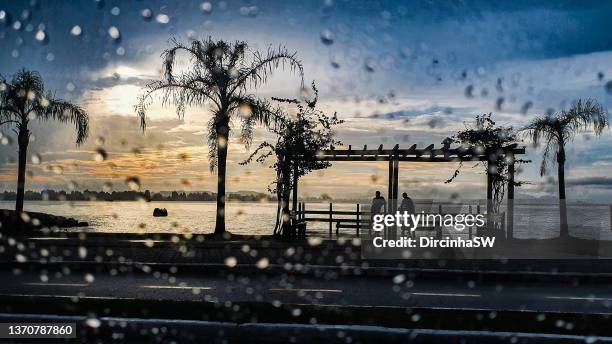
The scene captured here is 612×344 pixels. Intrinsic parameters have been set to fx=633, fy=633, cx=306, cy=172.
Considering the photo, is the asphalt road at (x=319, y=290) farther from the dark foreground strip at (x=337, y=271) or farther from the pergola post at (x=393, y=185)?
the pergola post at (x=393, y=185)

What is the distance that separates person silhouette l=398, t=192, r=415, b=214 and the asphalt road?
26.0 ft

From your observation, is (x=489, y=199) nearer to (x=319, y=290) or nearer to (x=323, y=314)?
(x=319, y=290)

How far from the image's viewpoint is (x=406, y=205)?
20797 mm

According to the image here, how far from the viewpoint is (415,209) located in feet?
70.2

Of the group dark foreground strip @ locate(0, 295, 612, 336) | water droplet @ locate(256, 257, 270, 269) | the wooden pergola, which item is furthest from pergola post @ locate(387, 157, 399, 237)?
dark foreground strip @ locate(0, 295, 612, 336)

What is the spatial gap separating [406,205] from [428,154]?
2093 millimetres

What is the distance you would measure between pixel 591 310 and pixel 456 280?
3652 millimetres

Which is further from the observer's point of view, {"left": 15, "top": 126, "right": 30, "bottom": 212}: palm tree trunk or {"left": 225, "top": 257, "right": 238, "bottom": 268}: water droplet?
{"left": 15, "top": 126, "right": 30, "bottom": 212}: palm tree trunk

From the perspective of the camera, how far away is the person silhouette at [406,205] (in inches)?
818

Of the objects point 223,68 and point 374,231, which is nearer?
point 374,231

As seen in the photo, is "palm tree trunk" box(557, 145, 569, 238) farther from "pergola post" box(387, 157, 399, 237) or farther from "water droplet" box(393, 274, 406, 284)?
"water droplet" box(393, 274, 406, 284)

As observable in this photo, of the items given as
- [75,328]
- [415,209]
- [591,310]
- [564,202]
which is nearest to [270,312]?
[75,328]

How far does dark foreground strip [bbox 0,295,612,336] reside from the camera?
7520mm

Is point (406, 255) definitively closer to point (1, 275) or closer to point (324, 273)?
point (324, 273)
